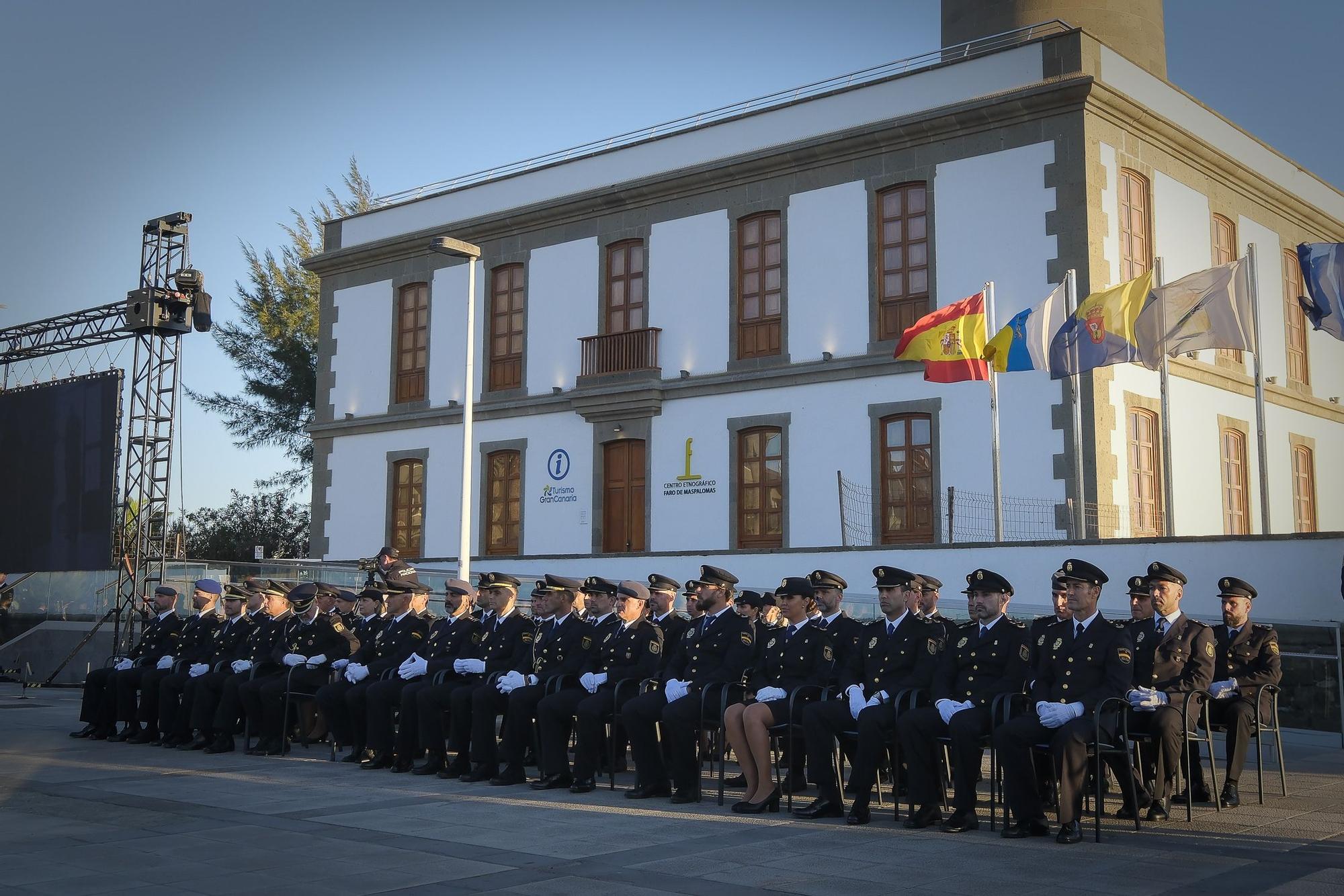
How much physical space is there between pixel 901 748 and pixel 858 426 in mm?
12806

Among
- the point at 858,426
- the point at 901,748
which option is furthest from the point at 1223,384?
the point at 901,748

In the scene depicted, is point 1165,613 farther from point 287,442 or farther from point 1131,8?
point 287,442

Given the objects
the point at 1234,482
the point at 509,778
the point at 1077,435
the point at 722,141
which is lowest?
the point at 509,778

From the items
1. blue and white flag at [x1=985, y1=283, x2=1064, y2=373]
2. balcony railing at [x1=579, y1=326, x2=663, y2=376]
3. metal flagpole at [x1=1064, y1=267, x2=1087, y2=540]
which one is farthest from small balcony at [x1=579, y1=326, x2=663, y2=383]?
metal flagpole at [x1=1064, y1=267, x2=1087, y2=540]

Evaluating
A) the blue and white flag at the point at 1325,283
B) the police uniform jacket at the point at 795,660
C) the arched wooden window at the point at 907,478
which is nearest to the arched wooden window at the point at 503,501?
the arched wooden window at the point at 907,478

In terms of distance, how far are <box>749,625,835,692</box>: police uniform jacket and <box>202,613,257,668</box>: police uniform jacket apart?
6469mm

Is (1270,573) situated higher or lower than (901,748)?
higher

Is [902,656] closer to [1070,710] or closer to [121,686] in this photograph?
[1070,710]

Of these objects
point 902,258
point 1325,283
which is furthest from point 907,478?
point 1325,283

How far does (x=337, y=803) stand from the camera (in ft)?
31.6

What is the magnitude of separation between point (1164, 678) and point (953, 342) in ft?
35.2

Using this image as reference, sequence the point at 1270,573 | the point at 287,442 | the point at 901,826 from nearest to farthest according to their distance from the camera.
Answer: the point at 901,826 < the point at 1270,573 < the point at 287,442

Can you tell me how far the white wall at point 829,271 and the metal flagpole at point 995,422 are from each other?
2581mm

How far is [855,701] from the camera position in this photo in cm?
916
